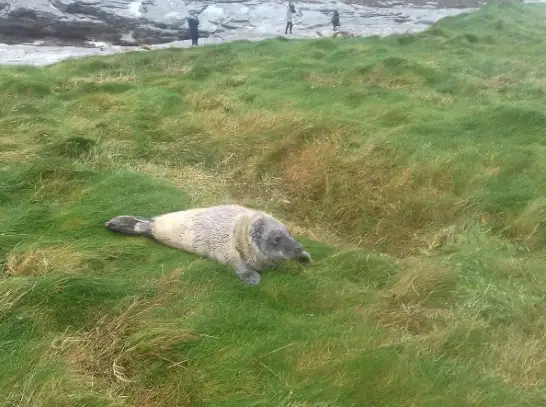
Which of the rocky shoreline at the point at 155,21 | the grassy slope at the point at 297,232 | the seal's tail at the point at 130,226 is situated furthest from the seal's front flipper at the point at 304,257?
the rocky shoreline at the point at 155,21

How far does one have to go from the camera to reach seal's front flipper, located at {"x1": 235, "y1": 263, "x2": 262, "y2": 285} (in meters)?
4.50

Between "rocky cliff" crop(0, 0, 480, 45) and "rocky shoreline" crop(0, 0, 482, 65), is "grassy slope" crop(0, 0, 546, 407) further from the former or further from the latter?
"rocky cliff" crop(0, 0, 480, 45)

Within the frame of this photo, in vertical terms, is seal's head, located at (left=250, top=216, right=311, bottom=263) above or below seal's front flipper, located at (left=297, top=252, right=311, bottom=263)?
above

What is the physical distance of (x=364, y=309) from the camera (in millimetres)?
4129

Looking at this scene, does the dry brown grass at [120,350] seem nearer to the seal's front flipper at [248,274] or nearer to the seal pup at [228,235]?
the seal's front flipper at [248,274]

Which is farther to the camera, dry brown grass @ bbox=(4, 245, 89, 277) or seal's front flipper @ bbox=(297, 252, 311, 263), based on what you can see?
seal's front flipper @ bbox=(297, 252, 311, 263)

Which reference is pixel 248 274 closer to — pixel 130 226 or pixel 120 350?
pixel 120 350

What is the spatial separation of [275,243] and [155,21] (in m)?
24.4

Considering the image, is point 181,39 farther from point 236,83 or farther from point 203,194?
point 203,194

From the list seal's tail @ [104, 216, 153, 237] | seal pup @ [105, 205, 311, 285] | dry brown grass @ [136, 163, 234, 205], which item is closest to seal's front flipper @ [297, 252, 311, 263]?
seal pup @ [105, 205, 311, 285]

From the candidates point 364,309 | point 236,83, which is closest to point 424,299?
point 364,309

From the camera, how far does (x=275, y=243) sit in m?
4.81

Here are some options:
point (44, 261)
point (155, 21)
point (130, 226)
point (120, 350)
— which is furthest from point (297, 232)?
point (155, 21)

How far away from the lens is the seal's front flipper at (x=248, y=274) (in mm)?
4504
